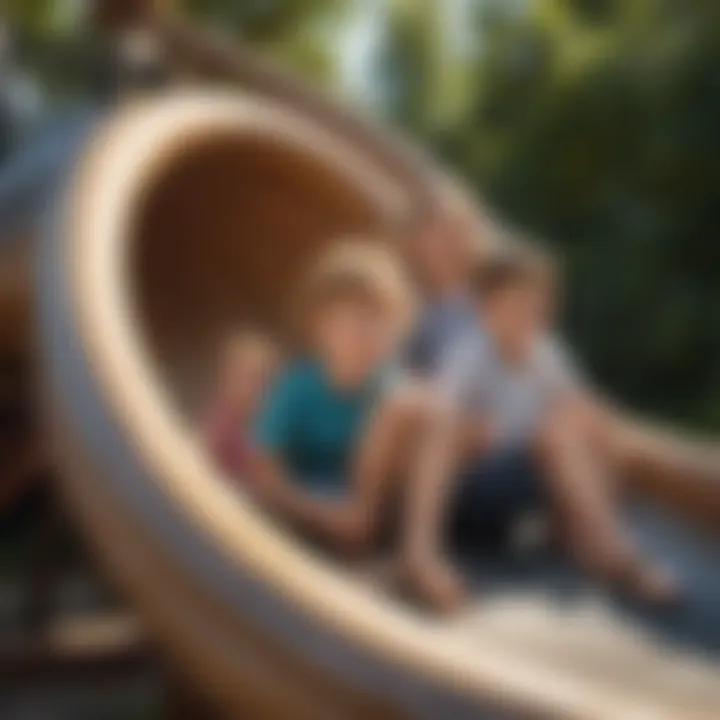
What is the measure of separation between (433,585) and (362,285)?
0.35m

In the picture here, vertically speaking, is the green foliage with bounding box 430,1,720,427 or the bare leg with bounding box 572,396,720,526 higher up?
the green foliage with bounding box 430,1,720,427

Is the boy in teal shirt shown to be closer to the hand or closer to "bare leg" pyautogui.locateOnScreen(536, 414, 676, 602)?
the hand

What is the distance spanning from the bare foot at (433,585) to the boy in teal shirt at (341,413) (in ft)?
0.23

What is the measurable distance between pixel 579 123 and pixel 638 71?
151mm

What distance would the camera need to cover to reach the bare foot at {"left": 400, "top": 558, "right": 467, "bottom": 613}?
1574 millimetres

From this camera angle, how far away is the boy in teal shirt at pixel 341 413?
1.66 metres

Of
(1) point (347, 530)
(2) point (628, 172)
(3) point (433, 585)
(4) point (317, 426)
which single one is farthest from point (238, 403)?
(2) point (628, 172)

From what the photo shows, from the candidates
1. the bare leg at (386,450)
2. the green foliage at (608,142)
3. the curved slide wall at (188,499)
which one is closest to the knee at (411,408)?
the bare leg at (386,450)

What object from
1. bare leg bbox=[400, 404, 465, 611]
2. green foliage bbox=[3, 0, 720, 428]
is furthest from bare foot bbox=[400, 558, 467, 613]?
green foliage bbox=[3, 0, 720, 428]

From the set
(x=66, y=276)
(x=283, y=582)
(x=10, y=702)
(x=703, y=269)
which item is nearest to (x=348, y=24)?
(x=703, y=269)

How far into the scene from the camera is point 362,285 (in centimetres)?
177

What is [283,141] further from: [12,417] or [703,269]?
[703,269]

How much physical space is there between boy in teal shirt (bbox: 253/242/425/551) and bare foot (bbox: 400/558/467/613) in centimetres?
7

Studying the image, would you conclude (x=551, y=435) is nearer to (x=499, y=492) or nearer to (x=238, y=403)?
(x=499, y=492)
